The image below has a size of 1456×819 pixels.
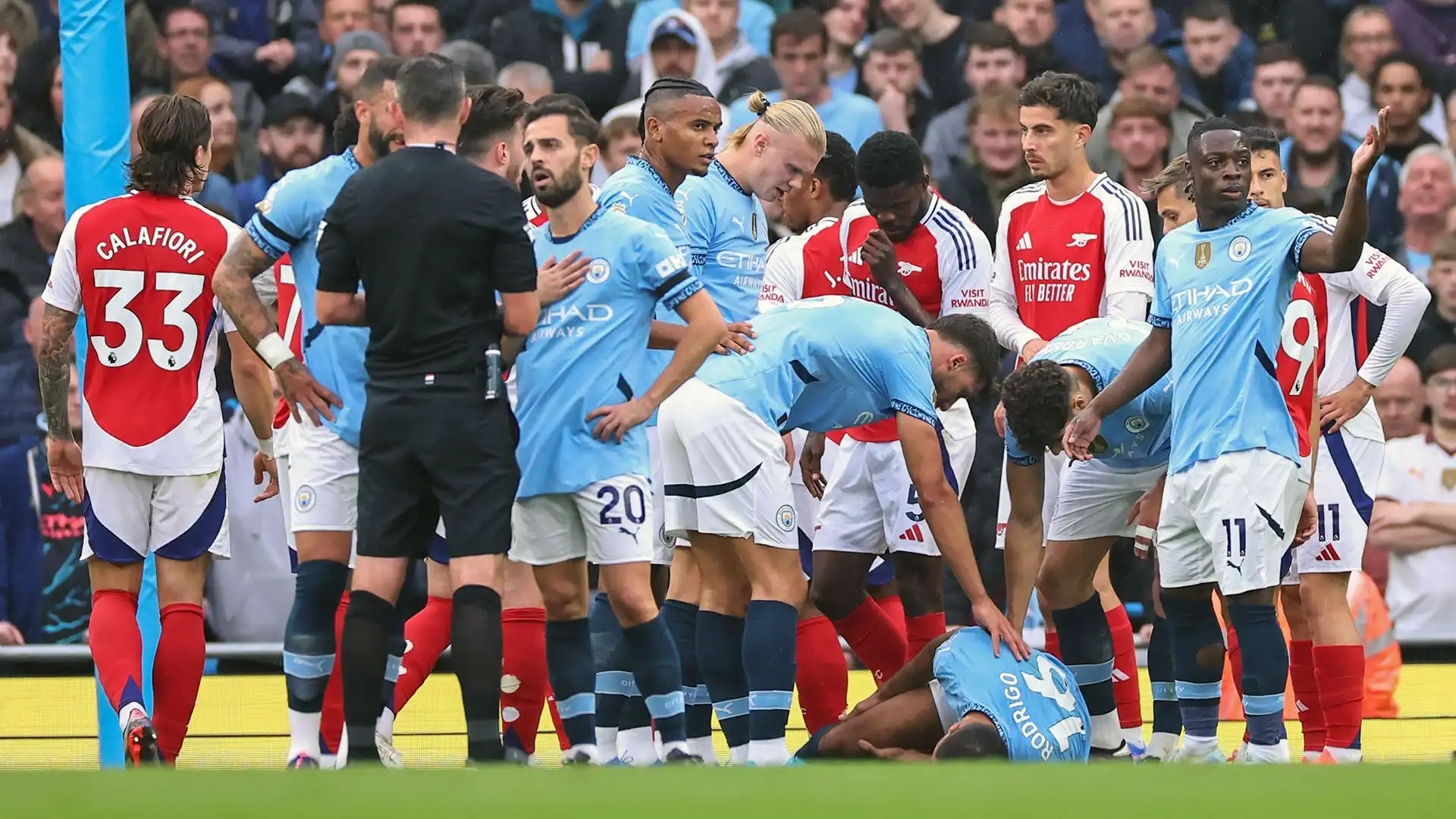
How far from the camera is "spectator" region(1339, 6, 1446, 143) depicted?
34.1ft

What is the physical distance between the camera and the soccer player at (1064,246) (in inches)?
295

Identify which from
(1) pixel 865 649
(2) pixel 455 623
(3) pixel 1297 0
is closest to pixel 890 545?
(1) pixel 865 649

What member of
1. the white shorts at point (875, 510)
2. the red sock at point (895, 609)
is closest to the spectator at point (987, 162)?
the red sock at point (895, 609)

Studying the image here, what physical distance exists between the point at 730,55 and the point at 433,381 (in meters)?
5.64

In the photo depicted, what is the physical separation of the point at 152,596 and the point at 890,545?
2837 millimetres

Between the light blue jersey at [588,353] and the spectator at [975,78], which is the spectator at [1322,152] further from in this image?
the light blue jersey at [588,353]

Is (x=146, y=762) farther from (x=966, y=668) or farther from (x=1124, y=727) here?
(x=1124, y=727)

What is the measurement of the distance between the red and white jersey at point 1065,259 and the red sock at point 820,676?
1475mm

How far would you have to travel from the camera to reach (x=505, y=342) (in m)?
5.67

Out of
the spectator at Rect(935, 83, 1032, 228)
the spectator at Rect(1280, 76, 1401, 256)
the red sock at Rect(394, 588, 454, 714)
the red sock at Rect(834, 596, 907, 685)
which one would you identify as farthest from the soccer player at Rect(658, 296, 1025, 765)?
the spectator at Rect(1280, 76, 1401, 256)

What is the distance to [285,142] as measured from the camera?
10.2 metres

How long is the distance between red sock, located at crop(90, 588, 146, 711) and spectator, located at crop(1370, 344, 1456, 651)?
21.5ft

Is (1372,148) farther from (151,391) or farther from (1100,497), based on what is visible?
(151,391)

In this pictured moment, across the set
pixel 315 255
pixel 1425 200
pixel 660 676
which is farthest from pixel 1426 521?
pixel 315 255
